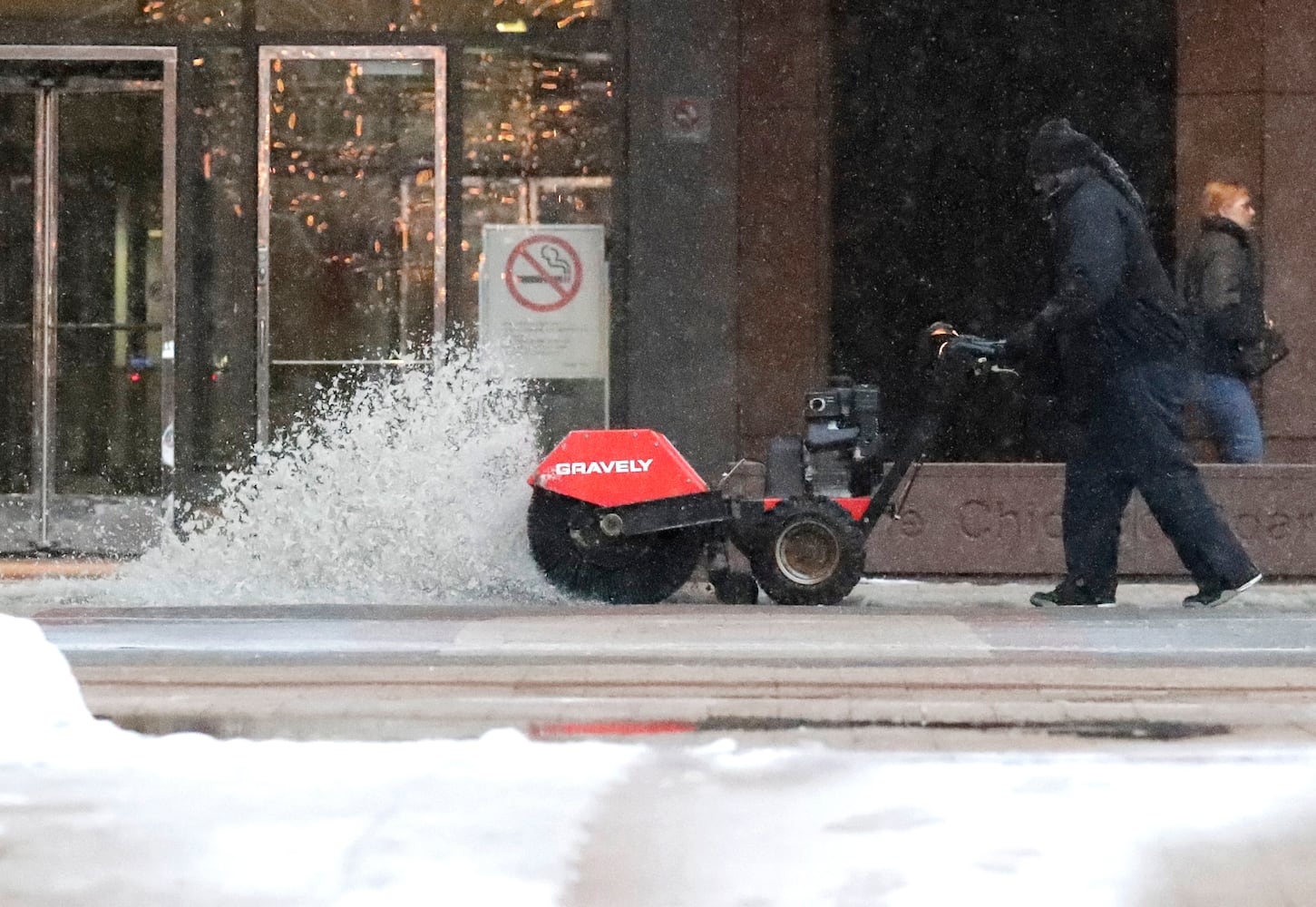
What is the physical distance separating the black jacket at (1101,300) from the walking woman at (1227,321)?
2417 millimetres

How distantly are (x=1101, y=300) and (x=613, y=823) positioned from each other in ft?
15.0

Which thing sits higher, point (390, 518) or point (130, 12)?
point (130, 12)

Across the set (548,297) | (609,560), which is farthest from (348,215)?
(609,560)

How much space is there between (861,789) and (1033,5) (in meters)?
8.46

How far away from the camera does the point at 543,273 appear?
11.5 meters

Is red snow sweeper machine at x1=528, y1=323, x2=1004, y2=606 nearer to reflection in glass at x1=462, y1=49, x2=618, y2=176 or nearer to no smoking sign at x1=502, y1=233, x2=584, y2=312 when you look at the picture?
no smoking sign at x1=502, y1=233, x2=584, y2=312

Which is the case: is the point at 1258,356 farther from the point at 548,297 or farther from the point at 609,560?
the point at 609,560

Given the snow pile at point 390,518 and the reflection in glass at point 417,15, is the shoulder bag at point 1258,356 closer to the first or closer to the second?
the snow pile at point 390,518

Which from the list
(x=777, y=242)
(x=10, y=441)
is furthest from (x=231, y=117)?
(x=777, y=242)

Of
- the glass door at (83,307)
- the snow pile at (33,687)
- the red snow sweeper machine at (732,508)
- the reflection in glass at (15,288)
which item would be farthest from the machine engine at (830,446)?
the reflection in glass at (15,288)

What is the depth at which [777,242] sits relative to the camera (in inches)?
447

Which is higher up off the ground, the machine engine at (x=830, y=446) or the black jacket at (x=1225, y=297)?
the black jacket at (x=1225, y=297)

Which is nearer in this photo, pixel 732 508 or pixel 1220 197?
pixel 732 508

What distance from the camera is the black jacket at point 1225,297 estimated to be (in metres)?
10.1
